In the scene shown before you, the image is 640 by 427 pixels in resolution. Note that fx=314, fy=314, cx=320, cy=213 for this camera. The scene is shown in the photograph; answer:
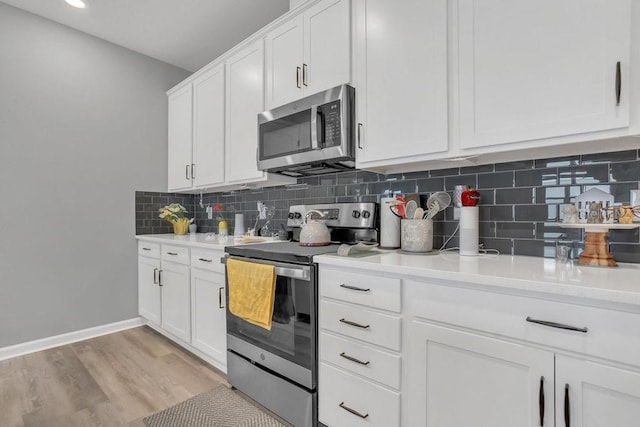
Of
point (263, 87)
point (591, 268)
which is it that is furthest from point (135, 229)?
point (591, 268)

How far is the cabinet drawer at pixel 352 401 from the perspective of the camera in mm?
1281

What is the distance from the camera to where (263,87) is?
2.30 m

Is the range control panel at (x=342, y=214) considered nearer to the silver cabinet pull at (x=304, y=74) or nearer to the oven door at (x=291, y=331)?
the oven door at (x=291, y=331)

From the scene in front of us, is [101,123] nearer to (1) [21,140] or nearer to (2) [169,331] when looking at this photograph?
(1) [21,140]

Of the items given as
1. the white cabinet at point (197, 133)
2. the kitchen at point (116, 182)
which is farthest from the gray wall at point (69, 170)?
the white cabinet at point (197, 133)

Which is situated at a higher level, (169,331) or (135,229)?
(135,229)

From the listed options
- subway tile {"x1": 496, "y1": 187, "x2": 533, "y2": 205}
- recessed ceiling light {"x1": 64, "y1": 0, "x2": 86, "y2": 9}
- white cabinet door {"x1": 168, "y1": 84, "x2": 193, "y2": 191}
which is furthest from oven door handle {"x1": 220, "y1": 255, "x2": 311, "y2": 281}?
recessed ceiling light {"x1": 64, "y1": 0, "x2": 86, "y2": 9}

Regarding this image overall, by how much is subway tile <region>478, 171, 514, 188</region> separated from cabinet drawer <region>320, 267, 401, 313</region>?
774 millimetres

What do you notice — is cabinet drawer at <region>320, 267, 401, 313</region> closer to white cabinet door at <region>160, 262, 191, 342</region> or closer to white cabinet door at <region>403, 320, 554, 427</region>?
white cabinet door at <region>403, 320, 554, 427</region>

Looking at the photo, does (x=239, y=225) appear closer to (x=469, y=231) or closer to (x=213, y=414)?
(x=213, y=414)

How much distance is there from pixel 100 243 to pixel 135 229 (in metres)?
0.33

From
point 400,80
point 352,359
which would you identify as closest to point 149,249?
point 352,359

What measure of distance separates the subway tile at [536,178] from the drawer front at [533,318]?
73 cm

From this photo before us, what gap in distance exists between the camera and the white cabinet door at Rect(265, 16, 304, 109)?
203 cm
